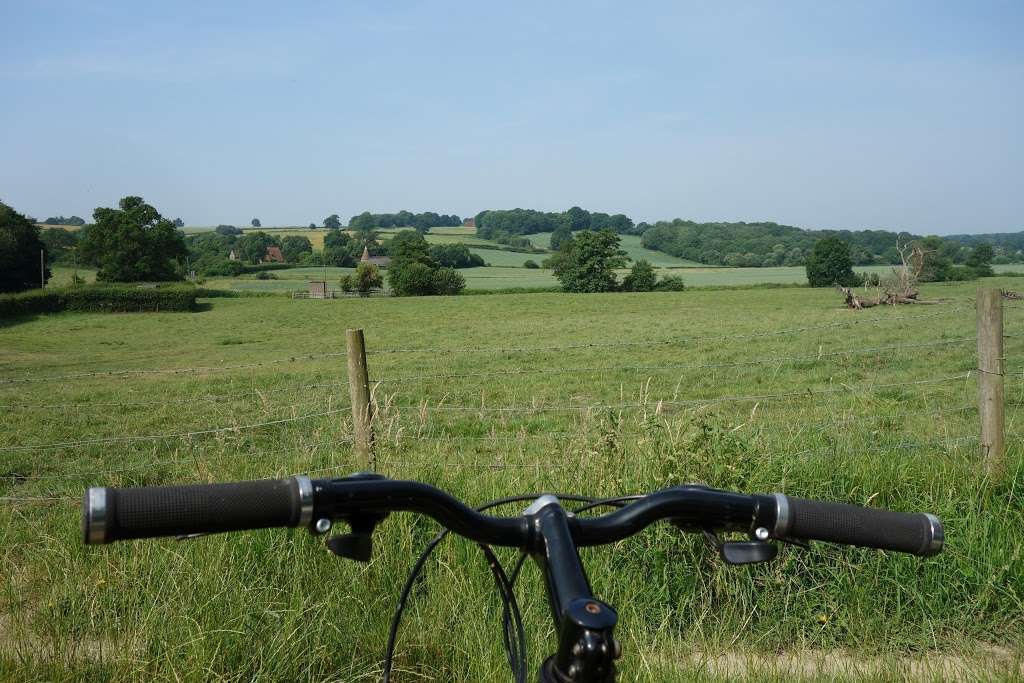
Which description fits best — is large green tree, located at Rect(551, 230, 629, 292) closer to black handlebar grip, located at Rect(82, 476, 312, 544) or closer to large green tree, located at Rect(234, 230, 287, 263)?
large green tree, located at Rect(234, 230, 287, 263)

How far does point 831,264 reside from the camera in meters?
49.6

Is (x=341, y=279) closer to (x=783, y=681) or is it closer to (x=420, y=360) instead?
(x=420, y=360)

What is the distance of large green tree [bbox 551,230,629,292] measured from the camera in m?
57.1

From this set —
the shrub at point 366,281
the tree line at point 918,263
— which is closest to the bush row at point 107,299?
the shrub at point 366,281

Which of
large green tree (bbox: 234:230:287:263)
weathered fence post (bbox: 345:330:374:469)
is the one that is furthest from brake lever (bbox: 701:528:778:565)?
large green tree (bbox: 234:230:287:263)

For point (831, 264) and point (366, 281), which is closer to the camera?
point (831, 264)

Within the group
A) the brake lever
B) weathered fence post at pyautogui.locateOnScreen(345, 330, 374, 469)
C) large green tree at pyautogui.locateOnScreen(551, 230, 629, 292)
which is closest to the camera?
the brake lever

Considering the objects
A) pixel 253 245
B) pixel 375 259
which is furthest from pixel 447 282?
pixel 253 245

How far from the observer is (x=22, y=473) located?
9.66m

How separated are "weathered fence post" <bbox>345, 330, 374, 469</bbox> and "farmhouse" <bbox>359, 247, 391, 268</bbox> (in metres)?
56.7

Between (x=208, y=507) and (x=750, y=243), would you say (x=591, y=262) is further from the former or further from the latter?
(x=208, y=507)

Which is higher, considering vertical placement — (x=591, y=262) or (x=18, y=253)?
(x=18, y=253)

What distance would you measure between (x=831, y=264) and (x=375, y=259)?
32983 millimetres

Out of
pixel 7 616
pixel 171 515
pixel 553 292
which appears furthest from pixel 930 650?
pixel 553 292
